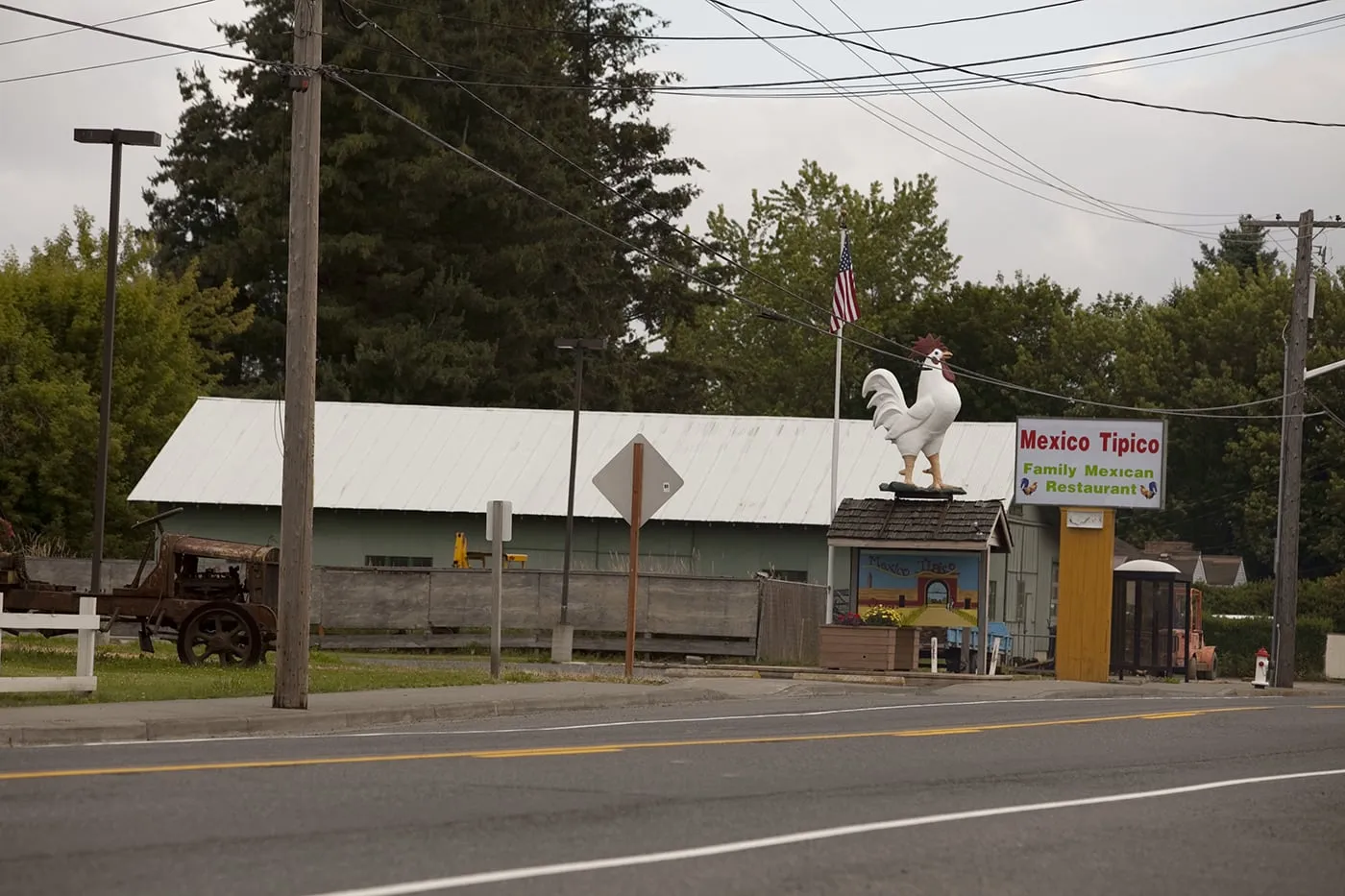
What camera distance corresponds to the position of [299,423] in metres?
19.7

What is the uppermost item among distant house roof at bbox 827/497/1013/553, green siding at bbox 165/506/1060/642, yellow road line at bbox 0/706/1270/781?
distant house roof at bbox 827/497/1013/553

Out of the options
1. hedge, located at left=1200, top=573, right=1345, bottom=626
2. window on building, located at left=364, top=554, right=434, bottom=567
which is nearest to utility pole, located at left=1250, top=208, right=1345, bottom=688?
hedge, located at left=1200, top=573, right=1345, bottom=626

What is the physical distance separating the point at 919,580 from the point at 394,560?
15264 mm

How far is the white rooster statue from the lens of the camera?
37.3 metres

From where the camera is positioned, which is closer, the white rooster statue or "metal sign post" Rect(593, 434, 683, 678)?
"metal sign post" Rect(593, 434, 683, 678)

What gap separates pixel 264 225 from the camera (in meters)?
66.5

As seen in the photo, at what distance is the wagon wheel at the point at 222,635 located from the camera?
25953mm

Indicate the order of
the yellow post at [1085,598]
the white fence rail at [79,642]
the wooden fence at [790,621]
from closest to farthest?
1. the white fence rail at [79,642]
2. the yellow post at [1085,598]
3. the wooden fence at [790,621]

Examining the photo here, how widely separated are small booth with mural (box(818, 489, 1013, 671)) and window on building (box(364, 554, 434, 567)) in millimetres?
13304

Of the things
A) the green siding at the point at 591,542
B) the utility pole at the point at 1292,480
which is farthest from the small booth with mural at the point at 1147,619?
the green siding at the point at 591,542

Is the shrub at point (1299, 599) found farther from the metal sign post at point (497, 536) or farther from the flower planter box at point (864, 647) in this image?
the metal sign post at point (497, 536)

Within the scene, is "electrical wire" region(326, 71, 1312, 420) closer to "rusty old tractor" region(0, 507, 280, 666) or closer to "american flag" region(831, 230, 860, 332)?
"american flag" region(831, 230, 860, 332)

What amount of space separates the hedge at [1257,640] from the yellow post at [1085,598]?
19.2m

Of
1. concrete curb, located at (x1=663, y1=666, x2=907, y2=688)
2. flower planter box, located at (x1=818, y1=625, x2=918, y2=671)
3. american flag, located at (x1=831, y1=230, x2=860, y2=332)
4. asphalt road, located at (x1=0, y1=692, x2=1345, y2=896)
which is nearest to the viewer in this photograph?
asphalt road, located at (x1=0, y1=692, x2=1345, y2=896)
